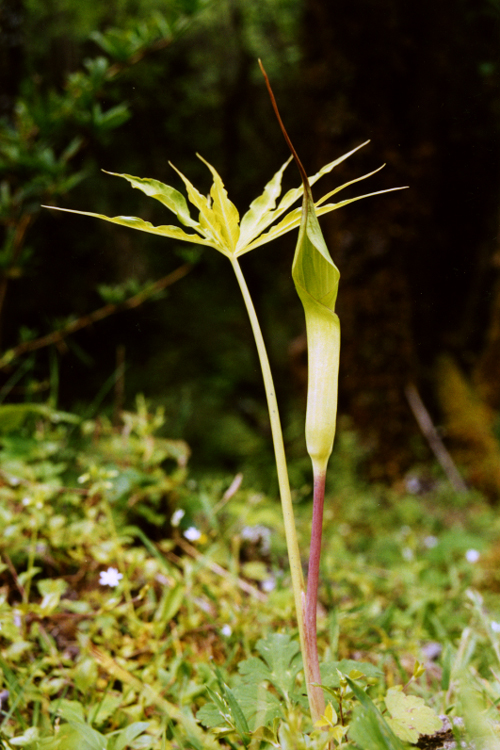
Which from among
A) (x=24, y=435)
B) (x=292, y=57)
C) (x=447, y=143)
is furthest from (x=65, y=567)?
(x=292, y=57)

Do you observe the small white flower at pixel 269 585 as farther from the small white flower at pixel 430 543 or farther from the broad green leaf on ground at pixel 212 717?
the small white flower at pixel 430 543

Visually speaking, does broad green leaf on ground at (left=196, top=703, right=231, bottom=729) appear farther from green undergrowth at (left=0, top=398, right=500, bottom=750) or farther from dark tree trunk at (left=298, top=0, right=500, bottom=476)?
dark tree trunk at (left=298, top=0, right=500, bottom=476)

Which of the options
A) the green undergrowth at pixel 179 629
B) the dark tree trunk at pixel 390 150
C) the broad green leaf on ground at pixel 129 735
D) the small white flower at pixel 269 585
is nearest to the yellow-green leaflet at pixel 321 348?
the green undergrowth at pixel 179 629

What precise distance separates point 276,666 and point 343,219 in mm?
2614

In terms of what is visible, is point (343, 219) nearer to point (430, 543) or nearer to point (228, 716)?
point (430, 543)

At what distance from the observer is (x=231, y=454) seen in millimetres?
3178

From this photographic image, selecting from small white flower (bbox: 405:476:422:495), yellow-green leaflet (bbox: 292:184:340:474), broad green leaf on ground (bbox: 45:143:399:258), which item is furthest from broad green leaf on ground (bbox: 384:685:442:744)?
small white flower (bbox: 405:476:422:495)

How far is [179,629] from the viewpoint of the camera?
0.87 meters

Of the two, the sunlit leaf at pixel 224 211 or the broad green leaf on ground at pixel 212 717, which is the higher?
the sunlit leaf at pixel 224 211

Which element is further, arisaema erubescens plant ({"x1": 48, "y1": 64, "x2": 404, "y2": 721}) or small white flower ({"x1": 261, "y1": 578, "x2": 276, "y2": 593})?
small white flower ({"x1": 261, "y1": 578, "x2": 276, "y2": 593})

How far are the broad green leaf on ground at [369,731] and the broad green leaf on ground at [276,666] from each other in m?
0.13

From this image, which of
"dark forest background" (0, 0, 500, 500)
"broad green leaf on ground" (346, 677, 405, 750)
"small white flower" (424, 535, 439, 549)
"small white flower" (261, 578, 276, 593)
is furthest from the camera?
"dark forest background" (0, 0, 500, 500)

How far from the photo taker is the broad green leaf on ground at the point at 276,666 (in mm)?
571

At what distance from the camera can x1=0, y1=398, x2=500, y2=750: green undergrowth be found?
0.53 metres
